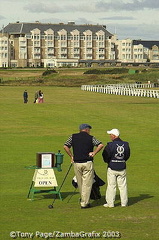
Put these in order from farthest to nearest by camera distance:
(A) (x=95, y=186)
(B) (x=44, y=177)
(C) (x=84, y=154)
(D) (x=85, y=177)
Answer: (B) (x=44, y=177), (A) (x=95, y=186), (D) (x=85, y=177), (C) (x=84, y=154)

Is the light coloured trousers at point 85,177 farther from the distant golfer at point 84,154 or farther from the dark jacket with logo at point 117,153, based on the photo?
the dark jacket with logo at point 117,153

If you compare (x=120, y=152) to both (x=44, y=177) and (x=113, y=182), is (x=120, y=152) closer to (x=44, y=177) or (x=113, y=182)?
(x=113, y=182)

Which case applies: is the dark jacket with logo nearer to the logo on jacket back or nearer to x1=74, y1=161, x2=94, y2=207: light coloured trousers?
the logo on jacket back

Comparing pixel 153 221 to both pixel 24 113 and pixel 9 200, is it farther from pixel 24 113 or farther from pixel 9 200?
pixel 24 113

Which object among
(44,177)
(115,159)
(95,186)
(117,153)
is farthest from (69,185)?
(117,153)

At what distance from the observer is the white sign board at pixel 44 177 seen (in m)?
16.8

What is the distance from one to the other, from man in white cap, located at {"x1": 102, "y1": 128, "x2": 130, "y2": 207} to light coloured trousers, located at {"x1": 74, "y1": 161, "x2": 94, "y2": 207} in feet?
1.50

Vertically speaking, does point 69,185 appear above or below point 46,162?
below

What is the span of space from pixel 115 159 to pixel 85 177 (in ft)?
2.76

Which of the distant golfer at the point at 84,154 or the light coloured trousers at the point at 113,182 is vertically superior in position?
the distant golfer at the point at 84,154

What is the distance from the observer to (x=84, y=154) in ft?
52.1

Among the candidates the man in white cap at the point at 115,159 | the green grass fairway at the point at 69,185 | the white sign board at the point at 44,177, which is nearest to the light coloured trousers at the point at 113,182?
the man in white cap at the point at 115,159

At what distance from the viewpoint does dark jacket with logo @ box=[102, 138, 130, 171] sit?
52.2 ft

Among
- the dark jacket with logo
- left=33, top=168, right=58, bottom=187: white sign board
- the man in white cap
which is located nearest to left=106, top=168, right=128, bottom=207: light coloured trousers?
the man in white cap
